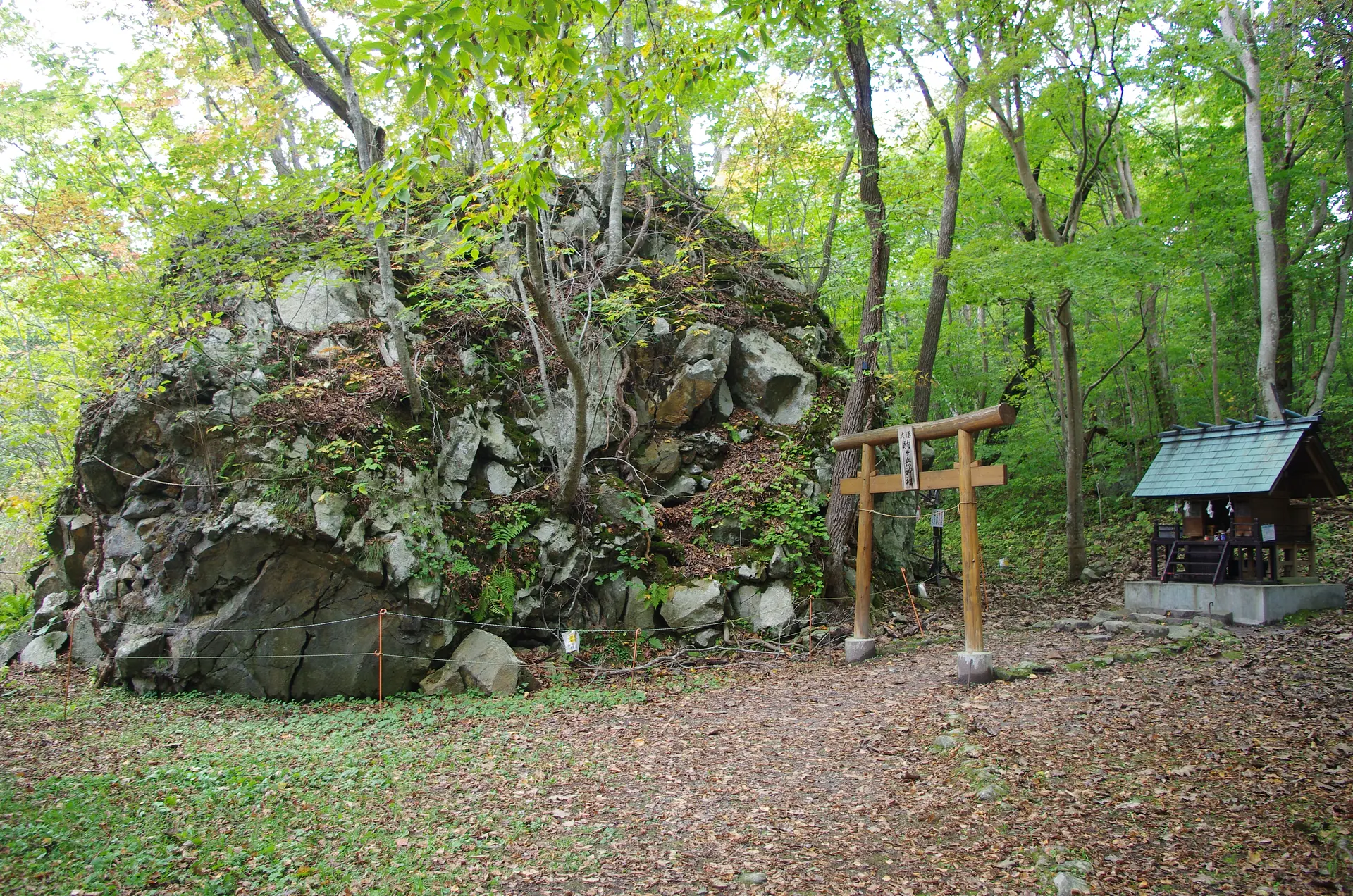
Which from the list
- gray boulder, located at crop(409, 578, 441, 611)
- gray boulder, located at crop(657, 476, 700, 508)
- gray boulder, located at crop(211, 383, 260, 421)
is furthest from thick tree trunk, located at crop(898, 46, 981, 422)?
gray boulder, located at crop(211, 383, 260, 421)

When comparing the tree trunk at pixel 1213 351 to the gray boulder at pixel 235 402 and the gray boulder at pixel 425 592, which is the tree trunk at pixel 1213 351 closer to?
the gray boulder at pixel 425 592

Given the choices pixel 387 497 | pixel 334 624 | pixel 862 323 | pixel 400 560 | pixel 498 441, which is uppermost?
pixel 862 323

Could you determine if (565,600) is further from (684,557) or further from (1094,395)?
(1094,395)

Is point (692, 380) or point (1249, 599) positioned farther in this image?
point (692, 380)

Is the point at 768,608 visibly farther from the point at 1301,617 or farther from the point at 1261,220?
the point at 1261,220

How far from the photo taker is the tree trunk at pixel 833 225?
1462cm

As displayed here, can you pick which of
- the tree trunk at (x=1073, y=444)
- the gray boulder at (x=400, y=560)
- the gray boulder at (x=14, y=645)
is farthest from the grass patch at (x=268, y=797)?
the tree trunk at (x=1073, y=444)

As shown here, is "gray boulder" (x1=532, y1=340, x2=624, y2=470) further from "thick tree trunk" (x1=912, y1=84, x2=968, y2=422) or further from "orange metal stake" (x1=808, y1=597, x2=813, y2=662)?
"thick tree trunk" (x1=912, y1=84, x2=968, y2=422)

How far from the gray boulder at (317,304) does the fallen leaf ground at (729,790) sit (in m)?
5.73

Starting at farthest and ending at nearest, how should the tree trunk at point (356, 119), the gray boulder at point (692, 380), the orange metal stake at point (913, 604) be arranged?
the gray boulder at point (692, 380), the orange metal stake at point (913, 604), the tree trunk at point (356, 119)

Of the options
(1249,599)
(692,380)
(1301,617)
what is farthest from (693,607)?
(1301,617)

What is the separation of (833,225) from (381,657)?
38.8 feet

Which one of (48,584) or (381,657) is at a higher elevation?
(48,584)

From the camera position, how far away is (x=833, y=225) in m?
14.8
